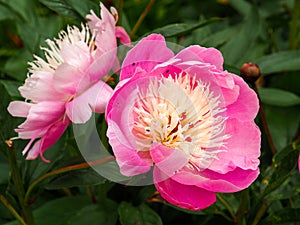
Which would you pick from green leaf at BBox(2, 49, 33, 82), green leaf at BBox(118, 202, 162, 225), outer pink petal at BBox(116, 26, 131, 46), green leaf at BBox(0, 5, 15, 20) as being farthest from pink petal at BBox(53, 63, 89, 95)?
green leaf at BBox(0, 5, 15, 20)

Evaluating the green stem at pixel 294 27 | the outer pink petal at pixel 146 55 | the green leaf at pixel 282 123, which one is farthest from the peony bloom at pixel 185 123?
the green stem at pixel 294 27

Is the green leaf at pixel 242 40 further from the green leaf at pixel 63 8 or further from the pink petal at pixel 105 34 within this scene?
the pink petal at pixel 105 34

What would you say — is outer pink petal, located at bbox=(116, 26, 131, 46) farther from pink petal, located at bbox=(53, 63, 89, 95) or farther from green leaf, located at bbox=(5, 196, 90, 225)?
green leaf, located at bbox=(5, 196, 90, 225)

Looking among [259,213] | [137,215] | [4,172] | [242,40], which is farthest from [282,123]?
[4,172]

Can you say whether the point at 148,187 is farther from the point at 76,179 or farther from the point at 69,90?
the point at 69,90

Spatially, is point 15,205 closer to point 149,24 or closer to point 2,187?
point 2,187
